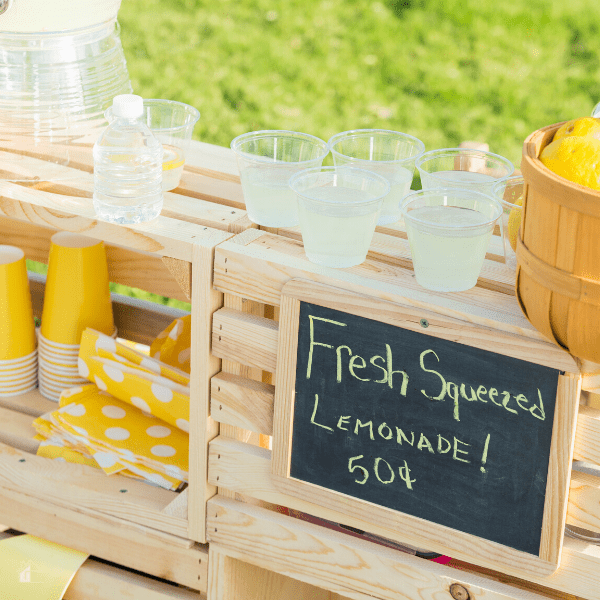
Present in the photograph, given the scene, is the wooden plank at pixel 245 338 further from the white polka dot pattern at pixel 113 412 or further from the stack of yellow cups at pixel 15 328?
the stack of yellow cups at pixel 15 328

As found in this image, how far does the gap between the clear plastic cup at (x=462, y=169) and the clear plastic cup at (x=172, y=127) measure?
0.39 meters

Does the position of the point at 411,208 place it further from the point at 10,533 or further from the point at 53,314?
the point at 10,533

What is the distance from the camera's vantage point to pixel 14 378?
1.78 meters

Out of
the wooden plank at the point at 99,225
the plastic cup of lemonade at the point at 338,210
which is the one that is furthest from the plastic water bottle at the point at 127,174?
the plastic cup of lemonade at the point at 338,210

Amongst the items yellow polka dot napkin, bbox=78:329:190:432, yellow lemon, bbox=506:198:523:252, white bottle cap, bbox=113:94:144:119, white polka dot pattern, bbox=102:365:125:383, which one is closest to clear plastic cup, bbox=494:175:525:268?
yellow lemon, bbox=506:198:523:252

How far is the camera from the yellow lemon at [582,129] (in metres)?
0.95

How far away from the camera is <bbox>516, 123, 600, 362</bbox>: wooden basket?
895 mm

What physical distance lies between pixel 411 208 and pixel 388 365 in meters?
0.21

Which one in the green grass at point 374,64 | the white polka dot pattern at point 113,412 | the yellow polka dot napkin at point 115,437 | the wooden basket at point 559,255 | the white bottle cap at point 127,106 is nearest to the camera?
the wooden basket at point 559,255

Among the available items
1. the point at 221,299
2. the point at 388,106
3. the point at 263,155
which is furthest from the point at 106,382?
the point at 388,106

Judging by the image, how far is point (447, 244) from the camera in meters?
1.09

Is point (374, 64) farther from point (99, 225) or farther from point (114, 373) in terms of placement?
point (99, 225)

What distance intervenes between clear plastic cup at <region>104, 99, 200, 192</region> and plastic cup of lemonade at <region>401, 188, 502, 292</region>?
16.3 inches

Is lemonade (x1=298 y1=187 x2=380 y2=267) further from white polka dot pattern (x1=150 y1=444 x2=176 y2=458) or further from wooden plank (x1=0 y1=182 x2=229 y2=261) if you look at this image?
white polka dot pattern (x1=150 y1=444 x2=176 y2=458)
